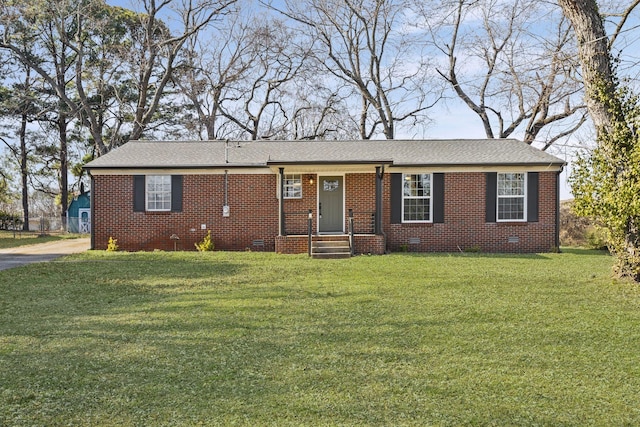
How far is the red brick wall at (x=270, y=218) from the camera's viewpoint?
49.0 ft

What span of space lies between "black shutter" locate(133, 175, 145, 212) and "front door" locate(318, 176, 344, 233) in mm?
5490

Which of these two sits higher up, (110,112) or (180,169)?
(110,112)

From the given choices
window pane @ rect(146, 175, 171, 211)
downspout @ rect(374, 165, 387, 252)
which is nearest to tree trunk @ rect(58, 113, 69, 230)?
window pane @ rect(146, 175, 171, 211)

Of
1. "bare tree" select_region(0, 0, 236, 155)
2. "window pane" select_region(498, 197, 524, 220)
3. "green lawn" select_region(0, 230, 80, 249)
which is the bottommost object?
"green lawn" select_region(0, 230, 80, 249)

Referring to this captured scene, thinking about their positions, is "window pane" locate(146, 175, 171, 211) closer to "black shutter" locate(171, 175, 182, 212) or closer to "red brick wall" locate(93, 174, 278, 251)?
"black shutter" locate(171, 175, 182, 212)

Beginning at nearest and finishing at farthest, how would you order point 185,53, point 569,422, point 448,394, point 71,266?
point 569,422, point 448,394, point 71,266, point 185,53

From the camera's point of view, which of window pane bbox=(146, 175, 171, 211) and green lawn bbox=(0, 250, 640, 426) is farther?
window pane bbox=(146, 175, 171, 211)

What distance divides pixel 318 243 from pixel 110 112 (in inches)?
882

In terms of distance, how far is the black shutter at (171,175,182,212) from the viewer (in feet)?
49.3

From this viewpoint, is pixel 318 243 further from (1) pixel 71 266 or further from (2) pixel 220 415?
(2) pixel 220 415

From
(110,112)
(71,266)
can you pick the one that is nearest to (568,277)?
A: (71,266)

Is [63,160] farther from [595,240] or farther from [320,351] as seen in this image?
[320,351]

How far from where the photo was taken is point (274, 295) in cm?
765

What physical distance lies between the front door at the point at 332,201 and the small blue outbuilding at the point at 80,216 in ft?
58.6
